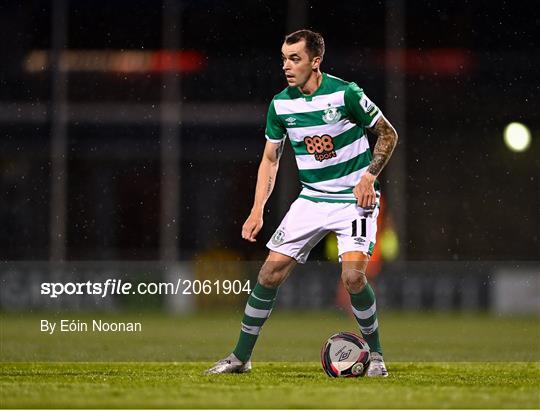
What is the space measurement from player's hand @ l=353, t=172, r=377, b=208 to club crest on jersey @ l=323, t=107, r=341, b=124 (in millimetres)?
367

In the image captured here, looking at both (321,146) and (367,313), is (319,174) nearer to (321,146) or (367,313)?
(321,146)

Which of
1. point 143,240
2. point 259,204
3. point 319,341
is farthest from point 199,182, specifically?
point 259,204

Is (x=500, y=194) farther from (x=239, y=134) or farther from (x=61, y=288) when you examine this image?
(x=61, y=288)

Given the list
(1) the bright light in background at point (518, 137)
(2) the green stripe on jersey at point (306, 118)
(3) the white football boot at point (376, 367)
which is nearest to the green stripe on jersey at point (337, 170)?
(2) the green stripe on jersey at point (306, 118)

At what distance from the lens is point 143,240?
75.7ft

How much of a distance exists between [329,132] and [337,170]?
→ 0.69 feet

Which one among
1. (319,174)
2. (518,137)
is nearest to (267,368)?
(319,174)

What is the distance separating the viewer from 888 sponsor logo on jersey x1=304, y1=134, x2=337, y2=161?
23.6ft

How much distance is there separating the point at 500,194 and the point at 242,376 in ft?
58.7

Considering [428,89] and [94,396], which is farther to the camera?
[428,89]

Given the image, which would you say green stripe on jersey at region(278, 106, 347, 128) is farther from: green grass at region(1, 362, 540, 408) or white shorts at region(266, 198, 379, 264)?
green grass at region(1, 362, 540, 408)

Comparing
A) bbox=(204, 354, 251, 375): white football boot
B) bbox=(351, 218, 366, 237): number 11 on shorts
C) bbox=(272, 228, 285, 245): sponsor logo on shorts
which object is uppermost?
bbox=(351, 218, 366, 237): number 11 on shorts
